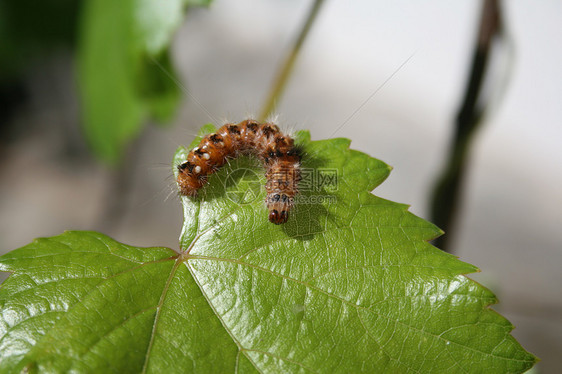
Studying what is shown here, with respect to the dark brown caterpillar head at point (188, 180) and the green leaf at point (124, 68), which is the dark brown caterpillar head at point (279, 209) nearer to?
the dark brown caterpillar head at point (188, 180)

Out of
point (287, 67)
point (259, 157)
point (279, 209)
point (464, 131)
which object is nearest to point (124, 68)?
point (287, 67)

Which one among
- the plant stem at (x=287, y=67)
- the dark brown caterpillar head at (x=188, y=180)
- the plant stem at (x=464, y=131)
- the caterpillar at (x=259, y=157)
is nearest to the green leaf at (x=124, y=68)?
the plant stem at (x=287, y=67)

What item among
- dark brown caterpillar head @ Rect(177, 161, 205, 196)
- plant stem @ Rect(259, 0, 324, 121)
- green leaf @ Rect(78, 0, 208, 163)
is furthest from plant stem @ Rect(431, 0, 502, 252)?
green leaf @ Rect(78, 0, 208, 163)

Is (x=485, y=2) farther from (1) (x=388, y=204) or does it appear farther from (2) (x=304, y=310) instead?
(2) (x=304, y=310)

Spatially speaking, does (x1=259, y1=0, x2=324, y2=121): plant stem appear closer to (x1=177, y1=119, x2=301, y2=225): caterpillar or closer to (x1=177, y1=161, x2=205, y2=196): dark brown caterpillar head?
(x1=177, y1=119, x2=301, y2=225): caterpillar

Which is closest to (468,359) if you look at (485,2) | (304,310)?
(304,310)
